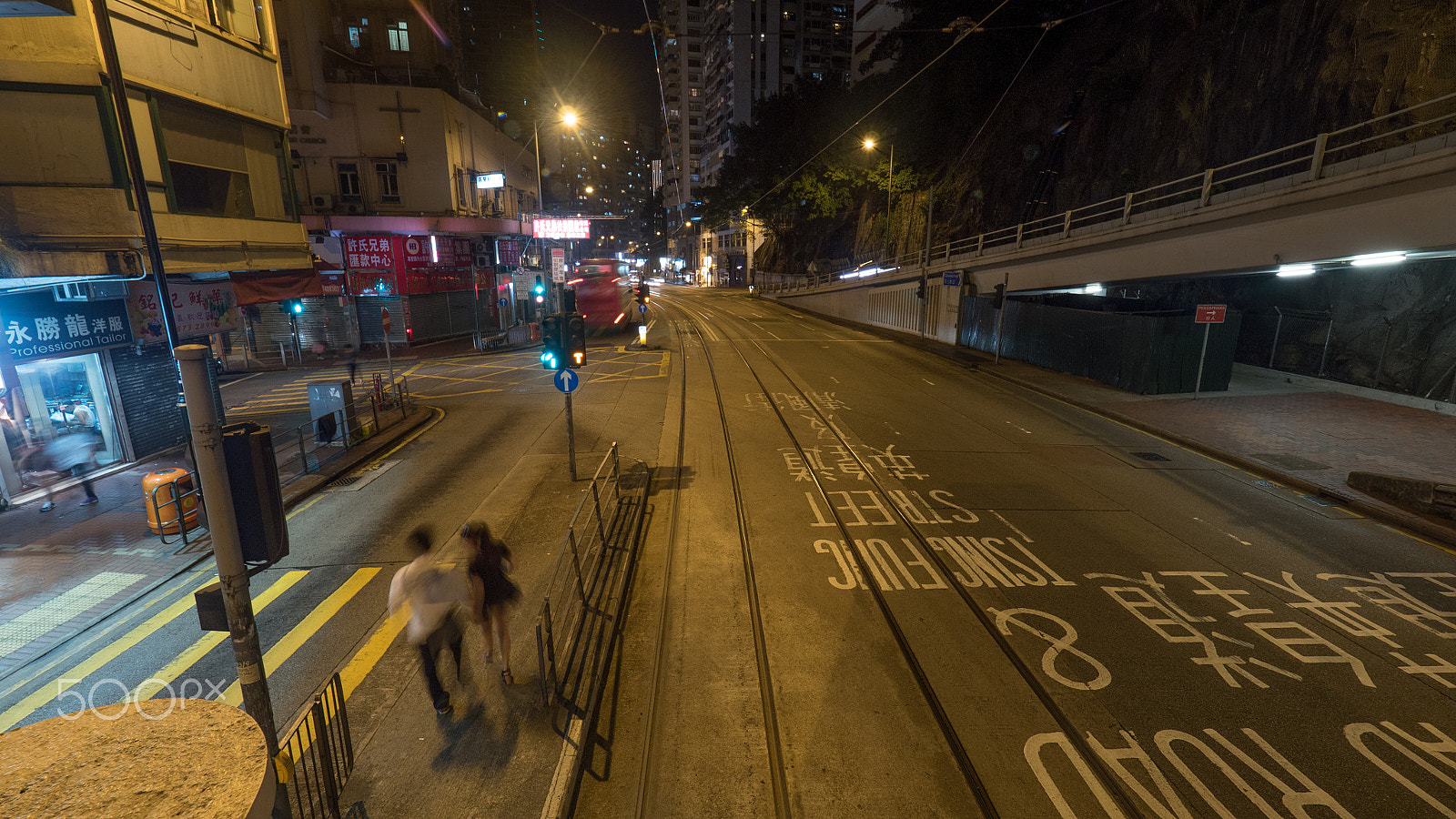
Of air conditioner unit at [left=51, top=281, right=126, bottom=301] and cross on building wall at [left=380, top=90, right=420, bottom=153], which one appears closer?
air conditioner unit at [left=51, top=281, right=126, bottom=301]

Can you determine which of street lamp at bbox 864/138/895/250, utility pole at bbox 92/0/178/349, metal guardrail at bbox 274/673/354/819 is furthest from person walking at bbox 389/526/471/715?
street lamp at bbox 864/138/895/250

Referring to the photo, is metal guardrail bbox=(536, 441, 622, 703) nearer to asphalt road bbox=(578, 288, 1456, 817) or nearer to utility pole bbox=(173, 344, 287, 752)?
asphalt road bbox=(578, 288, 1456, 817)

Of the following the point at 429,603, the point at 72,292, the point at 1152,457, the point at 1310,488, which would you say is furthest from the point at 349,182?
the point at 1310,488

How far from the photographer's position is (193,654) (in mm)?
6652

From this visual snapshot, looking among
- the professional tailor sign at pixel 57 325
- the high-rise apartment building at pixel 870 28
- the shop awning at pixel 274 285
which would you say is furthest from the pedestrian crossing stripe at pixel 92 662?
the high-rise apartment building at pixel 870 28

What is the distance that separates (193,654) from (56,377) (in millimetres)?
10663

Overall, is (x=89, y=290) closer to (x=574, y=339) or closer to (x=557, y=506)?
(x=574, y=339)

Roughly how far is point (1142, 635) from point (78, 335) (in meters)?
18.5

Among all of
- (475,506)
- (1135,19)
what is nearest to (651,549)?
(475,506)

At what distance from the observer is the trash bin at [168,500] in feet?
31.3

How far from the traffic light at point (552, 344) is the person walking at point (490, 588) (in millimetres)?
5649

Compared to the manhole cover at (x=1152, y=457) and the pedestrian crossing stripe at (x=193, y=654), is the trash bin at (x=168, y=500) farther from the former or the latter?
the manhole cover at (x=1152, y=457)

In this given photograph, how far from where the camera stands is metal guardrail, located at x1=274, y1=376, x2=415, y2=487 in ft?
41.7

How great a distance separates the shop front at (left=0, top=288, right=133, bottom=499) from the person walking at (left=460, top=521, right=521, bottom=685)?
1159cm
